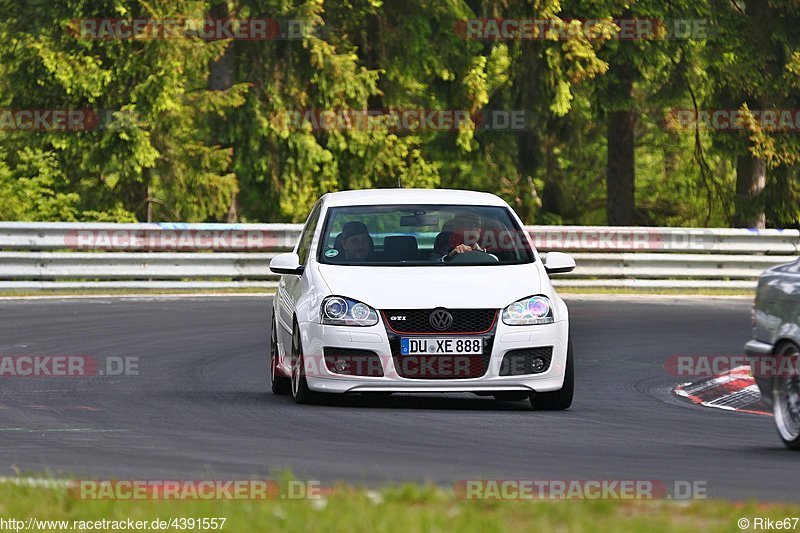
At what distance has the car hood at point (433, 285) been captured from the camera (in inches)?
467

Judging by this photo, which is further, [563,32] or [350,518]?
[563,32]

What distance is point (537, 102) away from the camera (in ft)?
111

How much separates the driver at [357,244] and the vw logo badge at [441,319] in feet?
3.89

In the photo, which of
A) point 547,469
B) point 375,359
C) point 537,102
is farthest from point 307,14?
point 547,469

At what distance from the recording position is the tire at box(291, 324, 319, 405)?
39.9 feet

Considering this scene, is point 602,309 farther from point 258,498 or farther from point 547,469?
point 258,498

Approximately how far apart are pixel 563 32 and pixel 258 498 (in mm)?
25474
